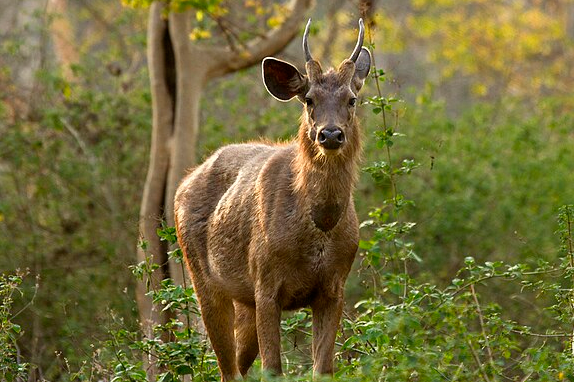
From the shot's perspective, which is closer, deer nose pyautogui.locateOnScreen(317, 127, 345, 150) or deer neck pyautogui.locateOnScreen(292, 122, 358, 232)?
deer nose pyautogui.locateOnScreen(317, 127, 345, 150)

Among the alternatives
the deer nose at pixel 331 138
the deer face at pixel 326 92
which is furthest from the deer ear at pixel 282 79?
the deer nose at pixel 331 138

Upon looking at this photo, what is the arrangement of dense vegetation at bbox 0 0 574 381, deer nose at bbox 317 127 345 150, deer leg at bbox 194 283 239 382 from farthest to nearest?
dense vegetation at bbox 0 0 574 381 < deer leg at bbox 194 283 239 382 < deer nose at bbox 317 127 345 150

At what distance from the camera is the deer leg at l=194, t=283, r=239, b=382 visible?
9461mm

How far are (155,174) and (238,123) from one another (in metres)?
2.34

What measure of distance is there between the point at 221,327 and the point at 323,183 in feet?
4.77

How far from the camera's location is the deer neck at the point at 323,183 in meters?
8.63

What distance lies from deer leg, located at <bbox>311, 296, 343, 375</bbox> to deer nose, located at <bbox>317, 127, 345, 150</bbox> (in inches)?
38.3

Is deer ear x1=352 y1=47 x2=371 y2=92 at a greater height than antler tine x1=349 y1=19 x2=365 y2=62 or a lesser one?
lesser

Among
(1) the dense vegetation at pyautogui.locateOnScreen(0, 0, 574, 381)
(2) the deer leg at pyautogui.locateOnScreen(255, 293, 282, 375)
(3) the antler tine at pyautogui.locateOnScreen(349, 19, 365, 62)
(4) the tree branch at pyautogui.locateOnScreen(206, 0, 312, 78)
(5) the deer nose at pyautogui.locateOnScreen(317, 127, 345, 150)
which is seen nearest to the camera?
(5) the deer nose at pyautogui.locateOnScreen(317, 127, 345, 150)

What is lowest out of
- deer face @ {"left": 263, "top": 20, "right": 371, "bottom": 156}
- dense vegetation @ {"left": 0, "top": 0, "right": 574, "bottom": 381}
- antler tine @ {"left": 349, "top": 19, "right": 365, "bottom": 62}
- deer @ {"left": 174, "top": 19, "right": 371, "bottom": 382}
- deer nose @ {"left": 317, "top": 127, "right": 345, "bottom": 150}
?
dense vegetation @ {"left": 0, "top": 0, "right": 574, "bottom": 381}

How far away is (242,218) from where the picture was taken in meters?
9.07

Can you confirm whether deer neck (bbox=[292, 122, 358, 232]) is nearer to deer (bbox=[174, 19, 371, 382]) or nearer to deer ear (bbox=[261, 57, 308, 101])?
deer (bbox=[174, 19, 371, 382])

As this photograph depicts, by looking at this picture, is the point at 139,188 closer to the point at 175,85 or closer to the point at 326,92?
the point at 175,85

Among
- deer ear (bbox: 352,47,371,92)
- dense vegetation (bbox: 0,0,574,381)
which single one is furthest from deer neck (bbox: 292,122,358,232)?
dense vegetation (bbox: 0,0,574,381)
